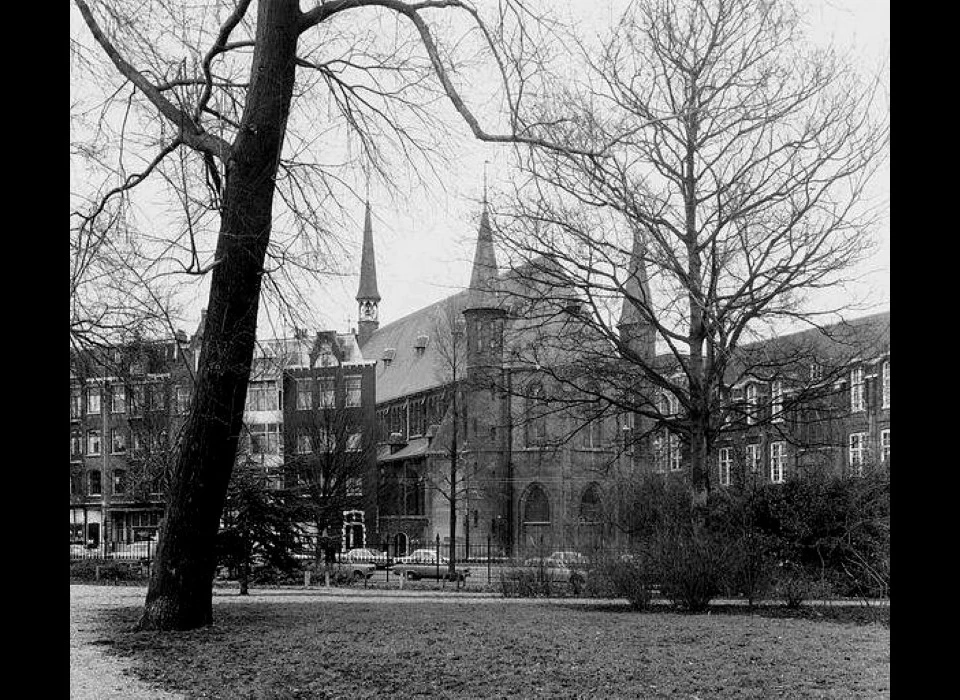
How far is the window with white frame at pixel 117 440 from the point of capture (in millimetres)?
61441

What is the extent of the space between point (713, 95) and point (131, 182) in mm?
11073

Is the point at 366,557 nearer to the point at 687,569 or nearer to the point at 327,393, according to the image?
the point at 327,393

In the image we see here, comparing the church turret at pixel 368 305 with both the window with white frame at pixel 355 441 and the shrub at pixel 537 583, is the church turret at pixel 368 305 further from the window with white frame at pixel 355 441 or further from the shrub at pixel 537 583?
the shrub at pixel 537 583

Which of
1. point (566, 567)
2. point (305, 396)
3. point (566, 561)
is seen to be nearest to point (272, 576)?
point (566, 567)

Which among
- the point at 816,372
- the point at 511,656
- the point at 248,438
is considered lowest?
the point at 511,656

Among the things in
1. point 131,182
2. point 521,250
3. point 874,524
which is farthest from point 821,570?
point 131,182

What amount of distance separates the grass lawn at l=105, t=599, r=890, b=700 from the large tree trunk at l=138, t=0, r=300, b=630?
68 centimetres

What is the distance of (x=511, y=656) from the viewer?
10883 millimetres

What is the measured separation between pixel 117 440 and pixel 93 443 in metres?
1.94

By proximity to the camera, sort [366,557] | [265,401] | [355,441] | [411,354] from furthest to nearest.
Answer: [411,354]
[265,401]
[355,441]
[366,557]

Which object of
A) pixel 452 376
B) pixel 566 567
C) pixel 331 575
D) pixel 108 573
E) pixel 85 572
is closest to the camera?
pixel 566 567

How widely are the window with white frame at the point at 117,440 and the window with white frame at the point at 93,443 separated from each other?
1.05 meters

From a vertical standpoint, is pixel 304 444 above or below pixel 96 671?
above
